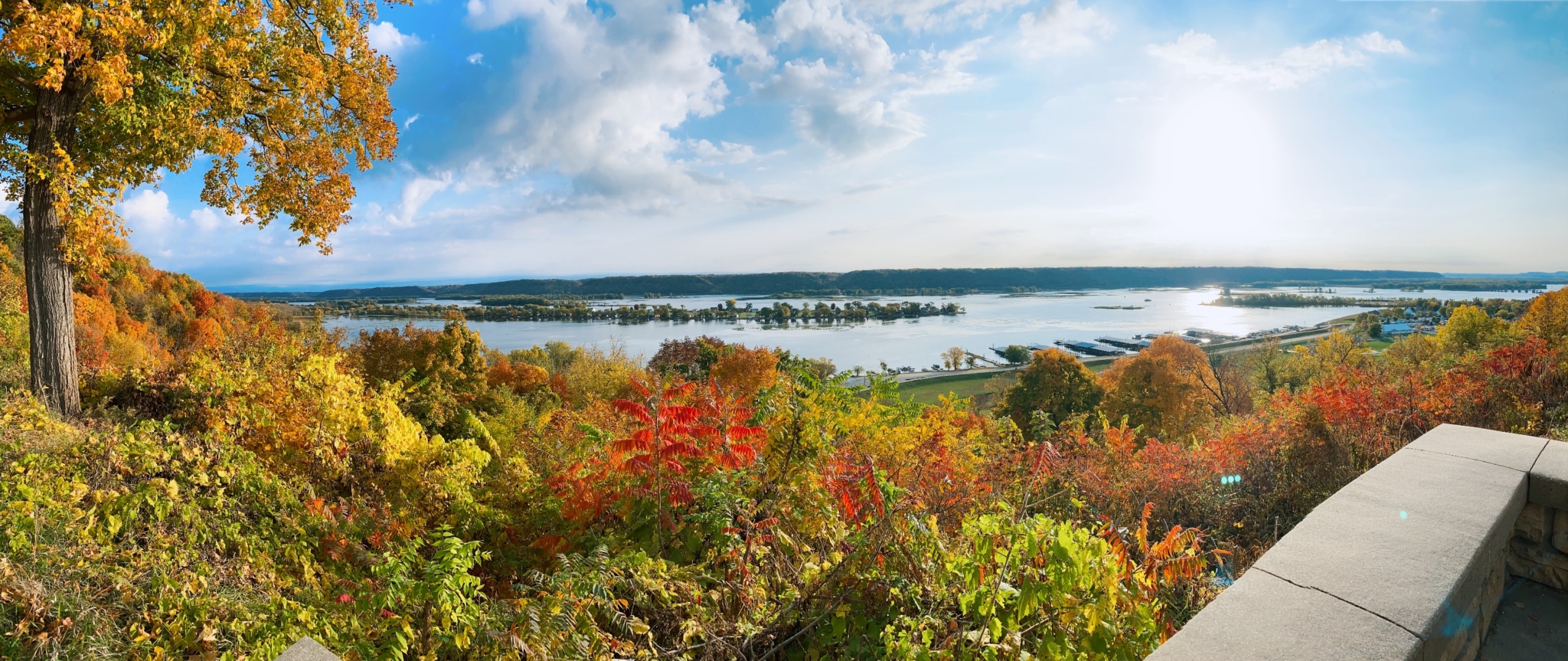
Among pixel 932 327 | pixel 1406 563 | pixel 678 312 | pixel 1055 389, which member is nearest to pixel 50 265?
pixel 1406 563

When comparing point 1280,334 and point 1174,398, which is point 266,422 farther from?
point 1280,334

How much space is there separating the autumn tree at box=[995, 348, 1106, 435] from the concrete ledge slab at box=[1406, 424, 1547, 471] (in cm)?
2744

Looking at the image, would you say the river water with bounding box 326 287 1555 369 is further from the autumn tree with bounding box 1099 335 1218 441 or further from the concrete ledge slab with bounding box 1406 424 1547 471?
the concrete ledge slab with bounding box 1406 424 1547 471

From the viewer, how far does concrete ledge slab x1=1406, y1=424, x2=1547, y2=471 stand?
126 inches

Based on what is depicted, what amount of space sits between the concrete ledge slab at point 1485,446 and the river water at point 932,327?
4563cm

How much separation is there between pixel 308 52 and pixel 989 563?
36.9 ft

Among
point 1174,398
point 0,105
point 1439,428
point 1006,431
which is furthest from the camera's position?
point 1174,398

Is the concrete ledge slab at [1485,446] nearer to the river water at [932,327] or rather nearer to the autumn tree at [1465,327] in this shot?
the autumn tree at [1465,327]

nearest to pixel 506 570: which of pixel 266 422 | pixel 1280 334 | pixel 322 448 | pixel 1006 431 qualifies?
pixel 322 448

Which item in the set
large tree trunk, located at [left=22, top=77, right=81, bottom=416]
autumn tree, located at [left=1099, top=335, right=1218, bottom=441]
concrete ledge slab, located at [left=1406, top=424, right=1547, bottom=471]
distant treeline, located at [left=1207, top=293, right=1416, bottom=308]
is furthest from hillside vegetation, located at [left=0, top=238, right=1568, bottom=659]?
distant treeline, located at [left=1207, top=293, right=1416, bottom=308]

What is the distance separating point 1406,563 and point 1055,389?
99.8 ft

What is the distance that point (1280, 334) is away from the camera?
7094 cm

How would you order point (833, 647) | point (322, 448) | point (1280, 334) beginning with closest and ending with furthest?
1. point (833, 647)
2. point (322, 448)
3. point (1280, 334)

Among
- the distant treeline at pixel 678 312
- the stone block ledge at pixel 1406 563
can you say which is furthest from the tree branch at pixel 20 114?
the distant treeline at pixel 678 312
